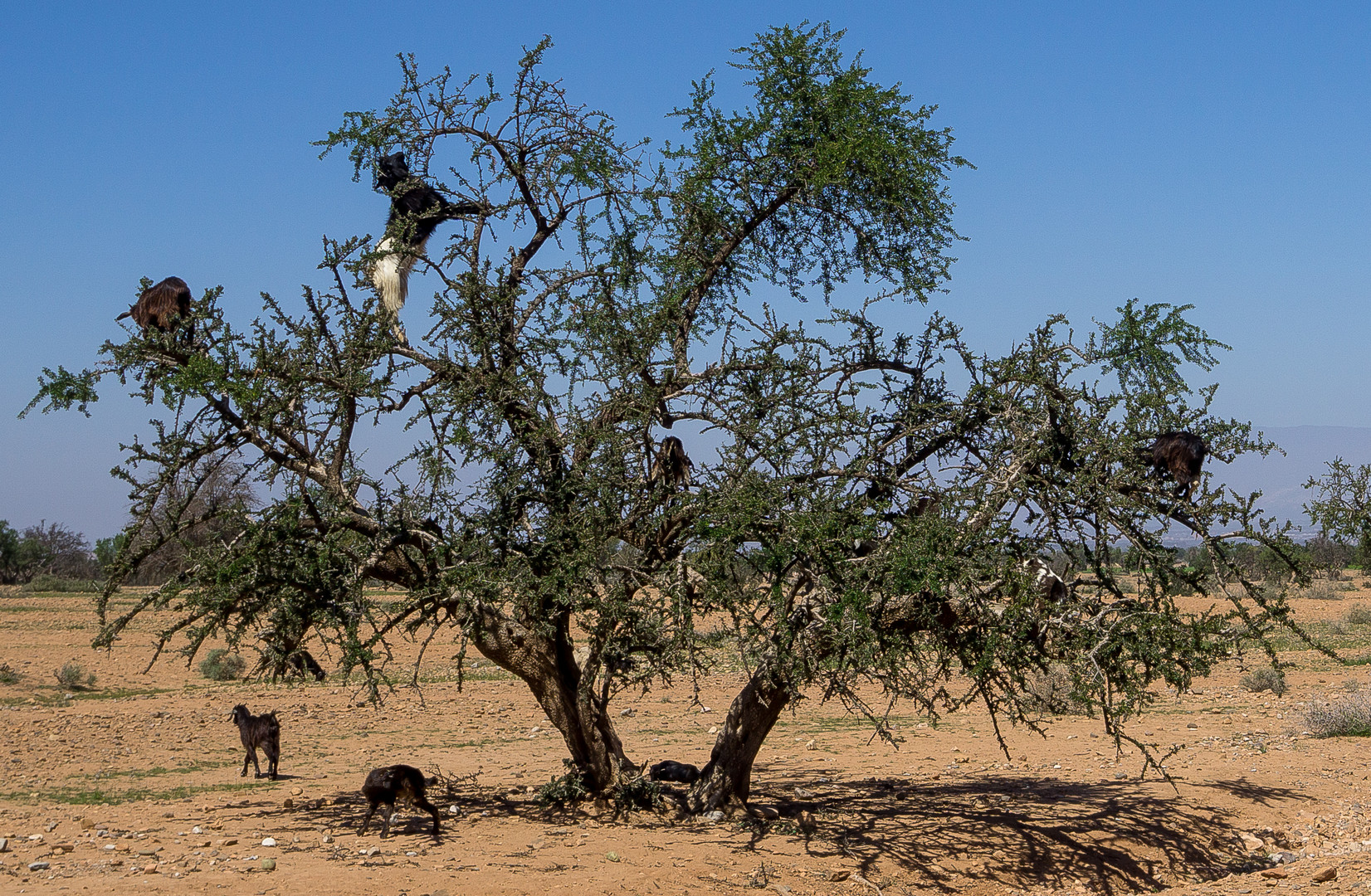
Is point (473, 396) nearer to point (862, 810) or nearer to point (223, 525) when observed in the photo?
point (223, 525)

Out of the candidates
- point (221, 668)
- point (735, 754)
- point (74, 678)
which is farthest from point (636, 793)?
point (221, 668)

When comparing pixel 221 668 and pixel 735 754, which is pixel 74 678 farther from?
pixel 735 754

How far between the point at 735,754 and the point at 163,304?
18.5 feet

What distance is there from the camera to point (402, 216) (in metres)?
8.94

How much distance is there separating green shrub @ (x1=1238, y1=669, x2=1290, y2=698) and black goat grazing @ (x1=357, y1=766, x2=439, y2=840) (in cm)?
1371

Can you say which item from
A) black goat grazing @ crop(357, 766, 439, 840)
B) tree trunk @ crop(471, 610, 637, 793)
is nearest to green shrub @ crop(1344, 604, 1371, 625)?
tree trunk @ crop(471, 610, 637, 793)

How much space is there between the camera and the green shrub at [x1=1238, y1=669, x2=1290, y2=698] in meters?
16.8

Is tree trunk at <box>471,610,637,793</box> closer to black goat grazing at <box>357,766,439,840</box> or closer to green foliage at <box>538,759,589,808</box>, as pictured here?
green foliage at <box>538,759,589,808</box>

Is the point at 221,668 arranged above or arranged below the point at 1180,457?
below

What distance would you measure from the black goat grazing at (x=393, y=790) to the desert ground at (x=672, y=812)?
0.25 meters

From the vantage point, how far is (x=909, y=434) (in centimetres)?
838

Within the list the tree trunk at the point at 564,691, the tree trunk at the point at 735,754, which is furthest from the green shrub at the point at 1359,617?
the tree trunk at the point at 564,691

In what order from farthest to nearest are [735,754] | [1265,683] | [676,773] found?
1. [1265,683]
2. [676,773]
3. [735,754]

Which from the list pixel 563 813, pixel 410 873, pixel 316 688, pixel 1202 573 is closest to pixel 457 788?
pixel 563 813
